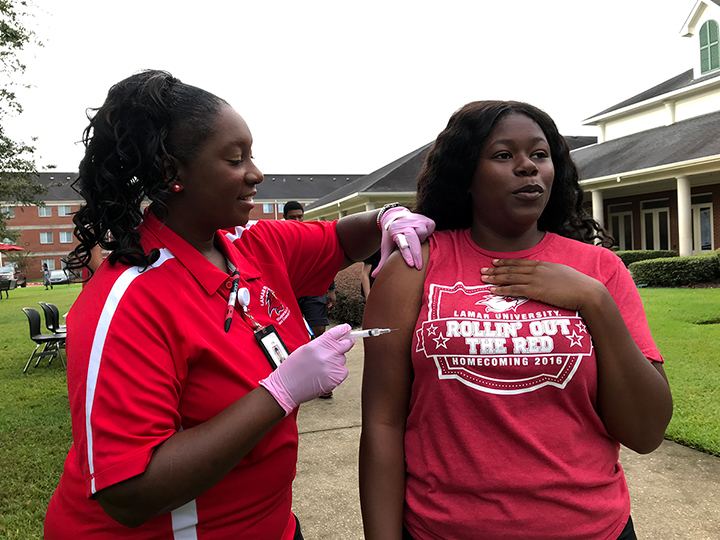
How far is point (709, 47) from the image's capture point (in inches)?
746

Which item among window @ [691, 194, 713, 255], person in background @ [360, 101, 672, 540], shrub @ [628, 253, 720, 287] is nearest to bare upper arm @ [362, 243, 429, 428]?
person in background @ [360, 101, 672, 540]

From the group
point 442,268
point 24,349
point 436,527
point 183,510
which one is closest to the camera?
point 183,510

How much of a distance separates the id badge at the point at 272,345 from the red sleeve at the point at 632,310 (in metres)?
1.02

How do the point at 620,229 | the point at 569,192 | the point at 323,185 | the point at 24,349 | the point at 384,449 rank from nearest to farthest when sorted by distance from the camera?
the point at 384,449 → the point at 569,192 → the point at 24,349 → the point at 620,229 → the point at 323,185

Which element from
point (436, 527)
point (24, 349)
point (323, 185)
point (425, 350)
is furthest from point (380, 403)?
point (323, 185)

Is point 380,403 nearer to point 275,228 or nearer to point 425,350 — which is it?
point 425,350

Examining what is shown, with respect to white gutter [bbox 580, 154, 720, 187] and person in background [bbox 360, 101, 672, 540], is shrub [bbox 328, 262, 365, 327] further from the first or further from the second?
person in background [bbox 360, 101, 672, 540]

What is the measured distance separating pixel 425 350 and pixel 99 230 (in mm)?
975

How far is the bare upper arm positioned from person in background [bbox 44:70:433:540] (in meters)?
0.10

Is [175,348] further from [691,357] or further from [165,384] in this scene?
[691,357]

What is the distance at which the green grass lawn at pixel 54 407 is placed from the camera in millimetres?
4023

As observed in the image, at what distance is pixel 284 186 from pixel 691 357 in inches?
2065

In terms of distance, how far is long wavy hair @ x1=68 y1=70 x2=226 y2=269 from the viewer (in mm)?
1482

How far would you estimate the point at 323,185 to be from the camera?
192 feet
